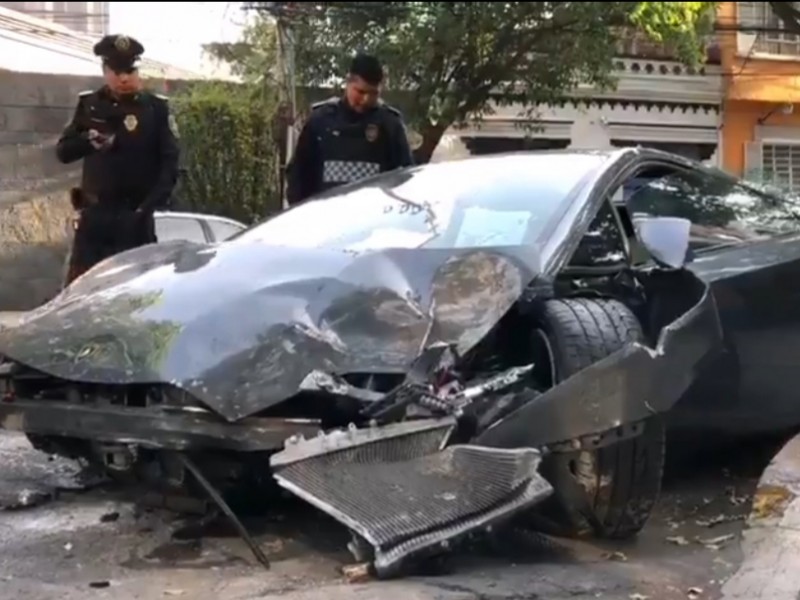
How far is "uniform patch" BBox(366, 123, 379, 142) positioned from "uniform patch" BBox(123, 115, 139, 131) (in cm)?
101

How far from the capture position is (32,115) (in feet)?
31.9

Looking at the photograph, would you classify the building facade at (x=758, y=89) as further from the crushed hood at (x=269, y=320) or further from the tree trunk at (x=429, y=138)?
the crushed hood at (x=269, y=320)

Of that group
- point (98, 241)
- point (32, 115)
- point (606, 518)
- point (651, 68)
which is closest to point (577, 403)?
point (606, 518)

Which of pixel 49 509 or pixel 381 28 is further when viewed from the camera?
pixel 381 28

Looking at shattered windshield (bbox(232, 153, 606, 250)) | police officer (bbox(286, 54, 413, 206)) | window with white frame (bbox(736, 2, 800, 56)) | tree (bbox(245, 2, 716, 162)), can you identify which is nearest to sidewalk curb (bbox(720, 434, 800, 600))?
shattered windshield (bbox(232, 153, 606, 250))

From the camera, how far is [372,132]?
6.07 m

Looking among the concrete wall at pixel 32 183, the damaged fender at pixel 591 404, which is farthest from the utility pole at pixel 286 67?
the damaged fender at pixel 591 404

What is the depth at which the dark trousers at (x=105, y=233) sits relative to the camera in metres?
5.82

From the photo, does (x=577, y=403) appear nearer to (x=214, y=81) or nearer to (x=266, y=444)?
(x=266, y=444)

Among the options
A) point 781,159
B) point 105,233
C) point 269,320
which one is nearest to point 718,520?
point 269,320

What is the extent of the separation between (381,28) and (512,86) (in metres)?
2.34

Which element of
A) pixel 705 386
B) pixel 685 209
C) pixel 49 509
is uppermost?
pixel 685 209

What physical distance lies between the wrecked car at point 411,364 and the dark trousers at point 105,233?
3.66 ft

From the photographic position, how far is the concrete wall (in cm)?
744
